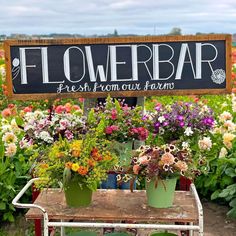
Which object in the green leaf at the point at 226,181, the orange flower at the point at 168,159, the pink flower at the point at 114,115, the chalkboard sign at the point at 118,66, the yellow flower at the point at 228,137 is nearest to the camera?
the orange flower at the point at 168,159

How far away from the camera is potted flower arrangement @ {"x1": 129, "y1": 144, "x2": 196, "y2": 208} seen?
2980 millimetres

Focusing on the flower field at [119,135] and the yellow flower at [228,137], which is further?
the yellow flower at [228,137]

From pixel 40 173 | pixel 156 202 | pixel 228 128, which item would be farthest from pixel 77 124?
pixel 228 128

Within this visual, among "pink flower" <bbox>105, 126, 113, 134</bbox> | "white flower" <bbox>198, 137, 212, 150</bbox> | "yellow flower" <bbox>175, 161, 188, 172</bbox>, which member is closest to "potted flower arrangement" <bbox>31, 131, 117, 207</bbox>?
"yellow flower" <bbox>175, 161, 188, 172</bbox>

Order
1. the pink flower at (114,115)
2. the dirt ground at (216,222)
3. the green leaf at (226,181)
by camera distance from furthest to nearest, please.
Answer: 1. the green leaf at (226,181)
2. the dirt ground at (216,222)
3. the pink flower at (114,115)

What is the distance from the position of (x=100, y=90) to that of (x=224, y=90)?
919mm

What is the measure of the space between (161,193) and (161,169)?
147mm

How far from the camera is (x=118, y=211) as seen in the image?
302 cm

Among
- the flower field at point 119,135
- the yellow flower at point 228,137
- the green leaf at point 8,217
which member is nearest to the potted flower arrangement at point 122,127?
the flower field at point 119,135

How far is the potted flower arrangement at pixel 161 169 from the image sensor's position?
2.98 meters

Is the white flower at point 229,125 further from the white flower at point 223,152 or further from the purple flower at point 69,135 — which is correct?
the purple flower at point 69,135

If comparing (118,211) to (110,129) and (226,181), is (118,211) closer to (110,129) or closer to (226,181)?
(110,129)

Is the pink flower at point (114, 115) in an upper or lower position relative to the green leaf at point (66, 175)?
upper

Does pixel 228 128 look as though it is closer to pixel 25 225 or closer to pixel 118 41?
pixel 118 41
